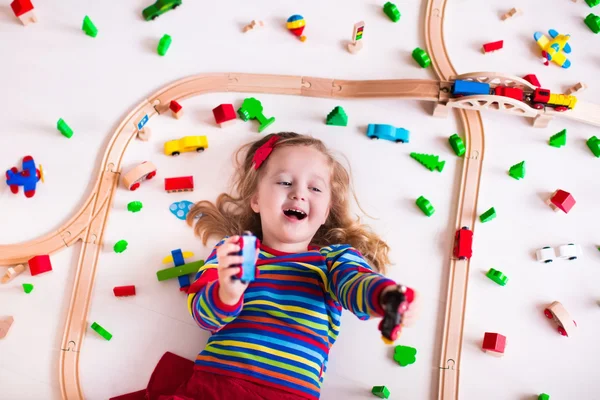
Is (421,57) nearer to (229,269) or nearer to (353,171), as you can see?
(353,171)

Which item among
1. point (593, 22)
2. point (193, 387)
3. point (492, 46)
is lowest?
point (193, 387)

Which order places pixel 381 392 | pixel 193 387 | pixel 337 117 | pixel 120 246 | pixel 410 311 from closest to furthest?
pixel 410 311 → pixel 193 387 → pixel 381 392 → pixel 120 246 → pixel 337 117

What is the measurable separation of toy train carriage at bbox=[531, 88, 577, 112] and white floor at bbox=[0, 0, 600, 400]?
0.25ft

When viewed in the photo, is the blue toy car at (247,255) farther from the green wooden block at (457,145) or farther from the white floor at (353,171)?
the green wooden block at (457,145)

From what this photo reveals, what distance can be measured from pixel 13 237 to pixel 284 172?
0.65 meters

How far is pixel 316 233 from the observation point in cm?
132

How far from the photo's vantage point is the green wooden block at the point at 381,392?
3.90ft

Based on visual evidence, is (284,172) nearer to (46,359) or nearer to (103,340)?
(103,340)

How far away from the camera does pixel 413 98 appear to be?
1.42 meters

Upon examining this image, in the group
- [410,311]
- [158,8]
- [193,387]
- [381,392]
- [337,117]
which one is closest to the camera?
[410,311]

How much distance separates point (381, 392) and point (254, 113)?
698mm

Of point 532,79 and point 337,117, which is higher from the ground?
point 532,79

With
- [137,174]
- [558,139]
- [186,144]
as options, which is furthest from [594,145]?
[137,174]

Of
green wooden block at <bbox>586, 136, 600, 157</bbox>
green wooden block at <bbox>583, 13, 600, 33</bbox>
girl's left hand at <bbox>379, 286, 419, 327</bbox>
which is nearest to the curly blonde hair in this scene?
girl's left hand at <bbox>379, 286, 419, 327</bbox>
